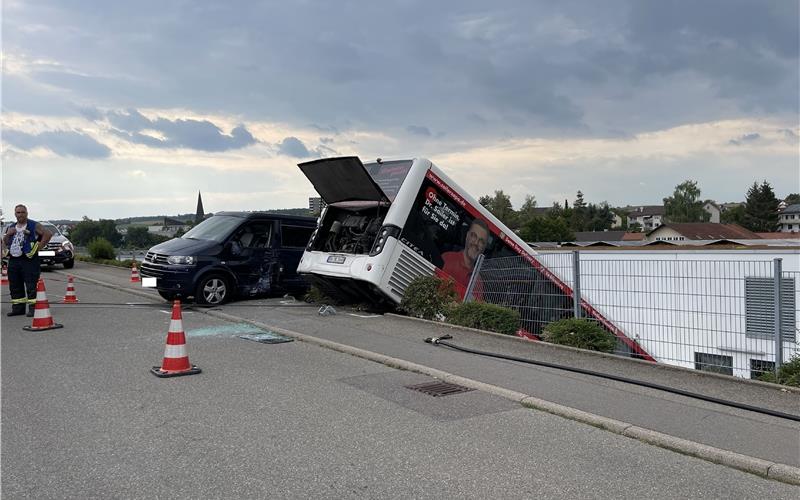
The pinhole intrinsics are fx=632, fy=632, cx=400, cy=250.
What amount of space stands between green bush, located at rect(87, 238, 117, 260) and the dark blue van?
15.2 m

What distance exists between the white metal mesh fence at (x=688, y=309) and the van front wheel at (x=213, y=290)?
6069 mm

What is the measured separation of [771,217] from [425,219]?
11851cm

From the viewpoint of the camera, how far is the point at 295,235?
46.1ft

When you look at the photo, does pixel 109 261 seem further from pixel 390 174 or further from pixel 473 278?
pixel 473 278

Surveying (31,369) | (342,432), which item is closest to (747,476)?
(342,432)

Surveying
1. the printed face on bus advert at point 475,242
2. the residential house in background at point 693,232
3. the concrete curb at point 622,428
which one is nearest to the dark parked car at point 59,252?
the printed face on bus advert at point 475,242

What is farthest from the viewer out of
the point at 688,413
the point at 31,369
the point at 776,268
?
the point at 776,268

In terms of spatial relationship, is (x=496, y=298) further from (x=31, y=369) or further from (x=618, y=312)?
(x=31, y=369)

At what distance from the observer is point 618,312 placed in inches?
373

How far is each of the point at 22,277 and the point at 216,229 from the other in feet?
12.0

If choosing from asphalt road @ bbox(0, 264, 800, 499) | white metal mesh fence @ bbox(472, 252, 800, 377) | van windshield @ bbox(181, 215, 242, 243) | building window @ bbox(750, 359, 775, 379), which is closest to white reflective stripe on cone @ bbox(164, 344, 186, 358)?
asphalt road @ bbox(0, 264, 800, 499)

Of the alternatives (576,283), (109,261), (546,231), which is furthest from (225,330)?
(546,231)

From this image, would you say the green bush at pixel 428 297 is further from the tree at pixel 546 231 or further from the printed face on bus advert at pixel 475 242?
the tree at pixel 546 231

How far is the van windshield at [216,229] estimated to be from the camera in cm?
1304
